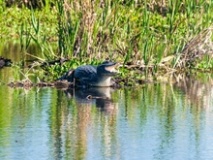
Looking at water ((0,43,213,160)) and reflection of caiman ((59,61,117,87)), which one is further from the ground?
reflection of caiman ((59,61,117,87))

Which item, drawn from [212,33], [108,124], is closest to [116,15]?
[212,33]

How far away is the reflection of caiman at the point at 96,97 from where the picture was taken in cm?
1315

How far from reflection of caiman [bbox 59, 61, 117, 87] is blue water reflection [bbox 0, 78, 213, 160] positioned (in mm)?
257

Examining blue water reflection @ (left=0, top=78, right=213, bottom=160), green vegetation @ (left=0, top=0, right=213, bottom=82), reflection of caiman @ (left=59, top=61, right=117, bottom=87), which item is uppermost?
green vegetation @ (left=0, top=0, right=213, bottom=82)

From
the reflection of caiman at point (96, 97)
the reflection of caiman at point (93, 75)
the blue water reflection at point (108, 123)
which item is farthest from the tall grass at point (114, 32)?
the reflection of caiman at point (96, 97)

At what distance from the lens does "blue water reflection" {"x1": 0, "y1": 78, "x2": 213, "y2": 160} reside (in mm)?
10234

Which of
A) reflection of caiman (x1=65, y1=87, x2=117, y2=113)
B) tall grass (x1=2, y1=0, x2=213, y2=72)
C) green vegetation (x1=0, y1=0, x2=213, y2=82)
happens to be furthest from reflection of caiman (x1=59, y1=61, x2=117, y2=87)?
tall grass (x1=2, y1=0, x2=213, y2=72)

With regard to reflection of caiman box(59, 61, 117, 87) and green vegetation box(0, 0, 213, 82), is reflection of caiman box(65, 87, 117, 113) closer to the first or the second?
reflection of caiman box(59, 61, 117, 87)

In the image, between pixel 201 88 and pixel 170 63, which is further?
pixel 170 63

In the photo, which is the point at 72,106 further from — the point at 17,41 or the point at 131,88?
the point at 17,41

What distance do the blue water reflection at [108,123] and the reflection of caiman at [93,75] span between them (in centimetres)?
26

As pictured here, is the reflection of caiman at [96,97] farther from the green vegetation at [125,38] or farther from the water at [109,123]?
the green vegetation at [125,38]

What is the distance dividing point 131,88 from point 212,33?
2857mm

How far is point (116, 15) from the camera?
16391 millimetres
